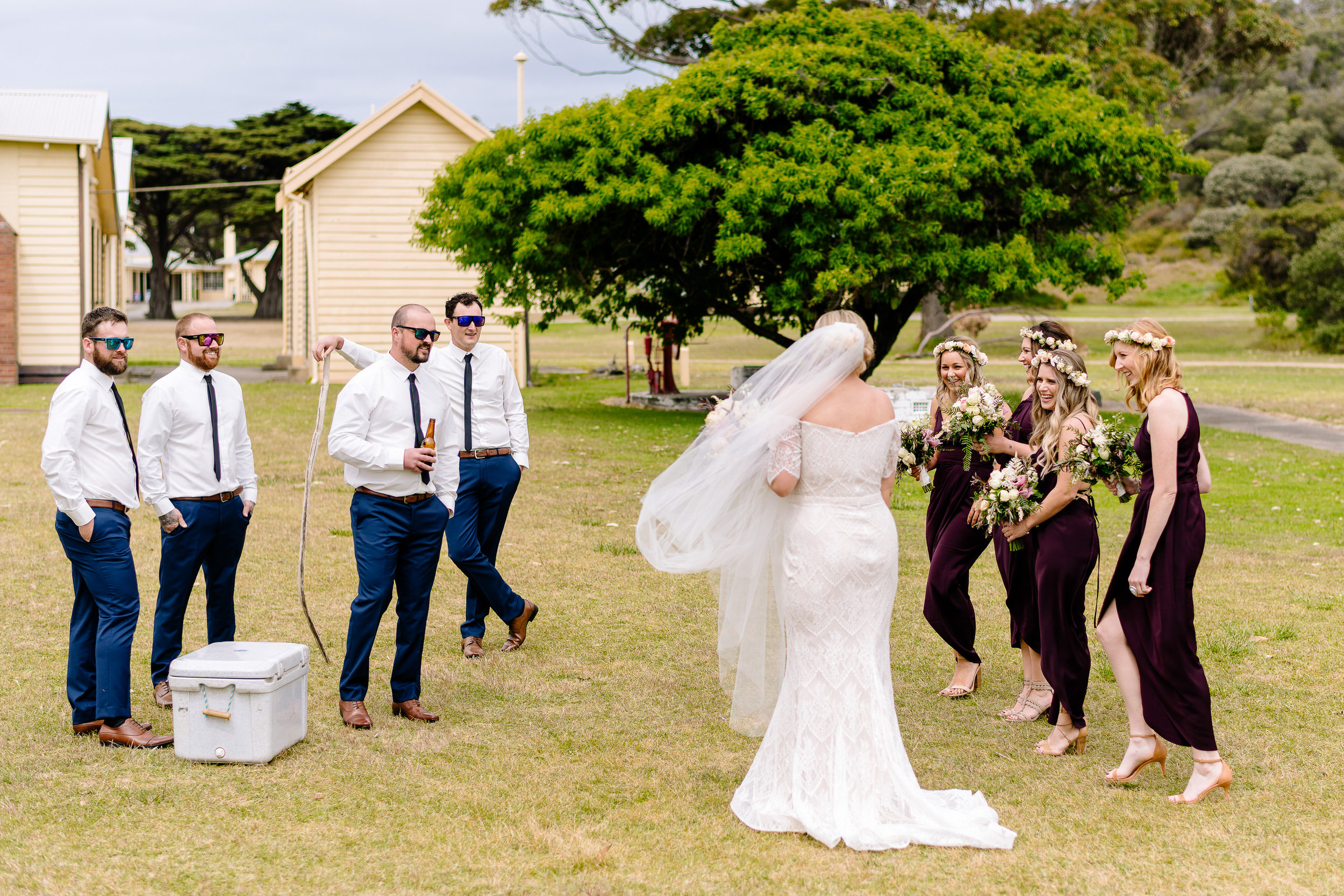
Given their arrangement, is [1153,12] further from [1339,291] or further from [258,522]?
[258,522]

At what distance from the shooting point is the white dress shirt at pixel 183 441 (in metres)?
6.14

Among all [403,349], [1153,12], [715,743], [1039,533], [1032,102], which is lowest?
[715,743]

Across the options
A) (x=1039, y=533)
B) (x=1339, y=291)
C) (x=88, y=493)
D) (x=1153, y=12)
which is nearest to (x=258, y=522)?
(x=88, y=493)

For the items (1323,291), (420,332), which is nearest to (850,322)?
(420,332)

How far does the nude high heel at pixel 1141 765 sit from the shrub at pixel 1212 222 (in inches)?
2450

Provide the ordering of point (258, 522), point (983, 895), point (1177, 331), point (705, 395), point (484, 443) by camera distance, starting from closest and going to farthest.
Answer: point (983, 895), point (484, 443), point (258, 522), point (705, 395), point (1177, 331)

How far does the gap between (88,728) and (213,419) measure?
5.33ft

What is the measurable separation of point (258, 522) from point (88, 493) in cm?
589

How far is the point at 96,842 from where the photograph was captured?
4766 mm

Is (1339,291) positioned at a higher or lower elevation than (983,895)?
higher

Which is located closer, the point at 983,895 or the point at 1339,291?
the point at 983,895

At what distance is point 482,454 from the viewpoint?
7676 millimetres

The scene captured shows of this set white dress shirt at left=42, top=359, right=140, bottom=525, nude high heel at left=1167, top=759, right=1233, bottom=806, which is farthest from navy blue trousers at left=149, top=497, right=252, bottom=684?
nude high heel at left=1167, top=759, right=1233, bottom=806

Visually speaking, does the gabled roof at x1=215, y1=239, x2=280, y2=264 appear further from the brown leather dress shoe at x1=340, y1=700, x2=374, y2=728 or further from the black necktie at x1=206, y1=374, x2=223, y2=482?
the brown leather dress shoe at x1=340, y1=700, x2=374, y2=728
